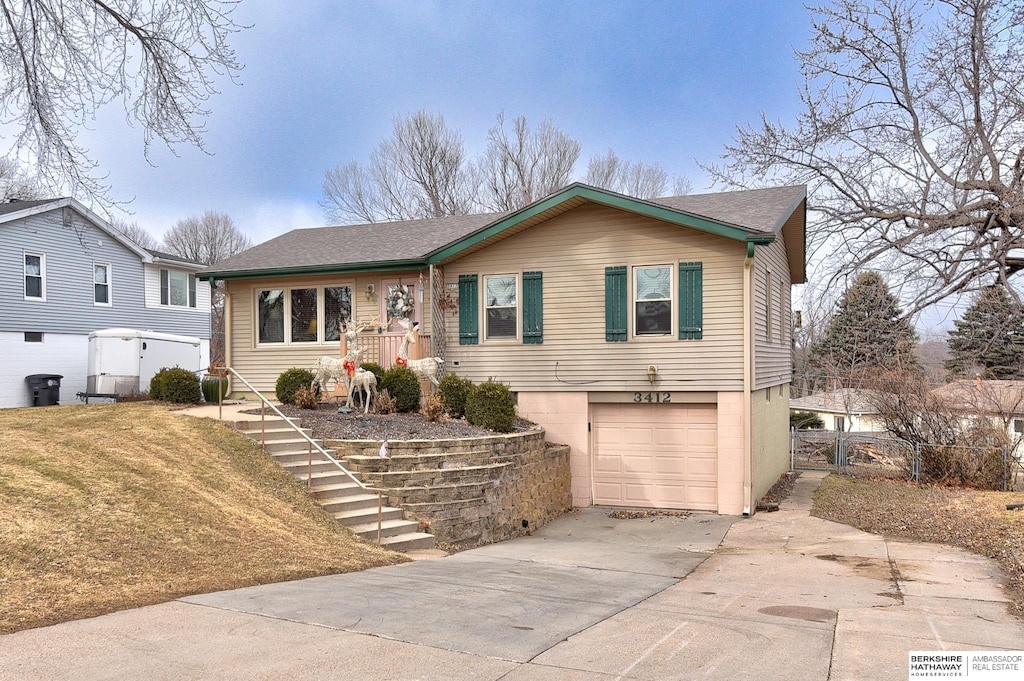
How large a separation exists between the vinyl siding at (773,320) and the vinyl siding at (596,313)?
32.4 inches

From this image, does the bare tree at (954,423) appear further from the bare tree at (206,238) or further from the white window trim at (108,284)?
the bare tree at (206,238)

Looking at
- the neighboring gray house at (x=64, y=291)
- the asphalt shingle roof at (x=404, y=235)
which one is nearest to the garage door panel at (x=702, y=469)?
the asphalt shingle roof at (x=404, y=235)

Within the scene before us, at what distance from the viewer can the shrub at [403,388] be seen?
15766 millimetres

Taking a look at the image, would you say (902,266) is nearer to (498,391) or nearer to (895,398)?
(498,391)

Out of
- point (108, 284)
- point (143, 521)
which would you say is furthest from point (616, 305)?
point (108, 284)

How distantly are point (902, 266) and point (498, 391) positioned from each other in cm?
740

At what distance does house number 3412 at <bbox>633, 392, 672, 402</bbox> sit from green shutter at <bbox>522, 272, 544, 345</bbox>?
7.40 feet

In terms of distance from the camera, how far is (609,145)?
41281 millimetres

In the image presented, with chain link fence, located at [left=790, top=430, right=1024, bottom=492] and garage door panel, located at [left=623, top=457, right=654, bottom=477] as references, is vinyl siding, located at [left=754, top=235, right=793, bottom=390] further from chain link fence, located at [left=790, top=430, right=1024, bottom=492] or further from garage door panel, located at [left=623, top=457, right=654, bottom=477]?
chain link fence, located at [left=790, top=430, right=1024, bottom=492]

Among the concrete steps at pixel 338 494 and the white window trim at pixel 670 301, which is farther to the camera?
the white window trim at pixel 670 301

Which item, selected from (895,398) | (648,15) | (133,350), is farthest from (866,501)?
(133,350)

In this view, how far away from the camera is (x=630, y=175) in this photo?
42688 mm

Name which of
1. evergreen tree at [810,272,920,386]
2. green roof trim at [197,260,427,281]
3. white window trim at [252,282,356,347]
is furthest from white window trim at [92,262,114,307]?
evergreen tree at [810,272,920,386]

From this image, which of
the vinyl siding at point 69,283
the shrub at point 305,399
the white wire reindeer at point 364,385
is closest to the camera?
the white wire reindeer at point 364,385
